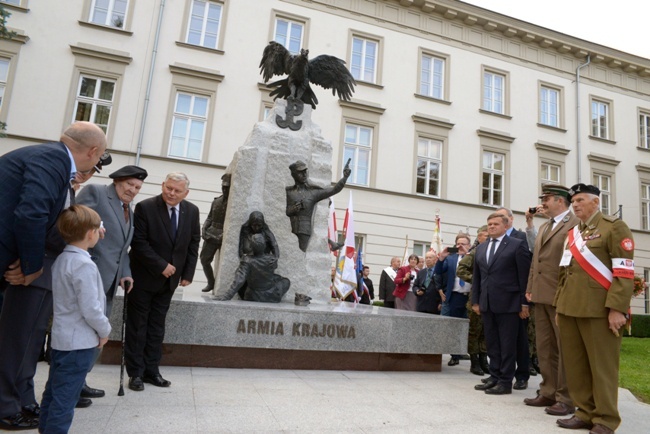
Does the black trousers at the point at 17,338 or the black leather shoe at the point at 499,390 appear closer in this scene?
the black trousers at the point at 17,338

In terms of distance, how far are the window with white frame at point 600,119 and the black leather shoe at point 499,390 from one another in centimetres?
2042

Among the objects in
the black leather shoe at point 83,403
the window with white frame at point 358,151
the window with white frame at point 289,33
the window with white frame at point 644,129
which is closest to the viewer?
the black leather shoe at point 83,403

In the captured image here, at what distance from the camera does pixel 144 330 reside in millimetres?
3779

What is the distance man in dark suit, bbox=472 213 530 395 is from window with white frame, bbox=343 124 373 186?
12.1 m

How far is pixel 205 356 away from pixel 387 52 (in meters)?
15.9

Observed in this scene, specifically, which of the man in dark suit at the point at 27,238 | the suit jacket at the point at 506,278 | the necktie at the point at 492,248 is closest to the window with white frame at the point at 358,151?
the necktie at the point at 492,248

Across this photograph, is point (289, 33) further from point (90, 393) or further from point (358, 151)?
point (90, 393)

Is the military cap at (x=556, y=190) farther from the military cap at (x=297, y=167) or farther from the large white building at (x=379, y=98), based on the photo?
the large white building at (x=379, y=98)

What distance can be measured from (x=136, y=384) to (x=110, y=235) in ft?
3.95

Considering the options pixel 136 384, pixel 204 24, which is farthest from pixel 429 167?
pixel 136 384

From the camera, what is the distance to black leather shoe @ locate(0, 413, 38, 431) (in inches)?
102

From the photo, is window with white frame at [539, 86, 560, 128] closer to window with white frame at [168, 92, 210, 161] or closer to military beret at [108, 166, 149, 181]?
window with white frame at [168, 92, 210, 161]

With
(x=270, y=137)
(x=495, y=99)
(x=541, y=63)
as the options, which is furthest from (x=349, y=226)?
(x=541, y=63)

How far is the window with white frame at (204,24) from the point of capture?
15.9 metres
